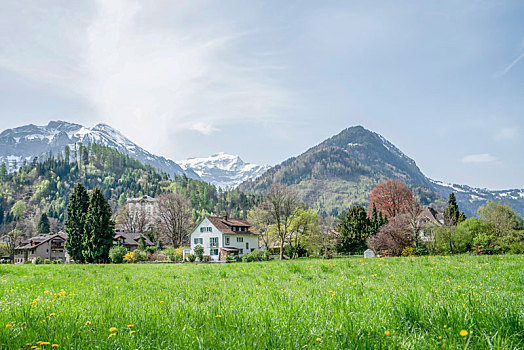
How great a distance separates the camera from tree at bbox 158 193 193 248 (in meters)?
86.6

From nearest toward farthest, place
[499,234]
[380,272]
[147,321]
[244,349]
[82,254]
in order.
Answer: [244,349] → [147,321] → [380,272] → [499,234] → [82,254]

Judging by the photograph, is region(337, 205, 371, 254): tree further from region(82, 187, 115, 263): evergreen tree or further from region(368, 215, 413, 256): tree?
region(82, 187, 115, 263): evergreen tree

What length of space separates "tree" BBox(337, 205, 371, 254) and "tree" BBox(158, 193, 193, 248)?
39153 millimetres

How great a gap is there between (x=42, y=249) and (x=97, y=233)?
5664 centimetres

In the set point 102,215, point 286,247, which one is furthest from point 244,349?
point 286,247

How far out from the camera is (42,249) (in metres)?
99.6

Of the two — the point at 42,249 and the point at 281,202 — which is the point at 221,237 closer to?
the point at 281,202

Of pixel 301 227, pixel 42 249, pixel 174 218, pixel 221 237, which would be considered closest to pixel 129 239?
pixel 174 218

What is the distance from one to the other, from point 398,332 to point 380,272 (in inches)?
349

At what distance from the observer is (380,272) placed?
1212 centimetres

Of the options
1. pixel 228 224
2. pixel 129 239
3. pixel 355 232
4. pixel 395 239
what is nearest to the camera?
pixel 395 239

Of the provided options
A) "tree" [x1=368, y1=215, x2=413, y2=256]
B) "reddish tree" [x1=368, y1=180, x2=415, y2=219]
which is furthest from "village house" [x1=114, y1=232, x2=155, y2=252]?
"tree" [x1=368, y1=215, x2=413, y2=256]

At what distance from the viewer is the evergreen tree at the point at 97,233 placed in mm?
57469

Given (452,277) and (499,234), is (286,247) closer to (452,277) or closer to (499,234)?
(499,234)
